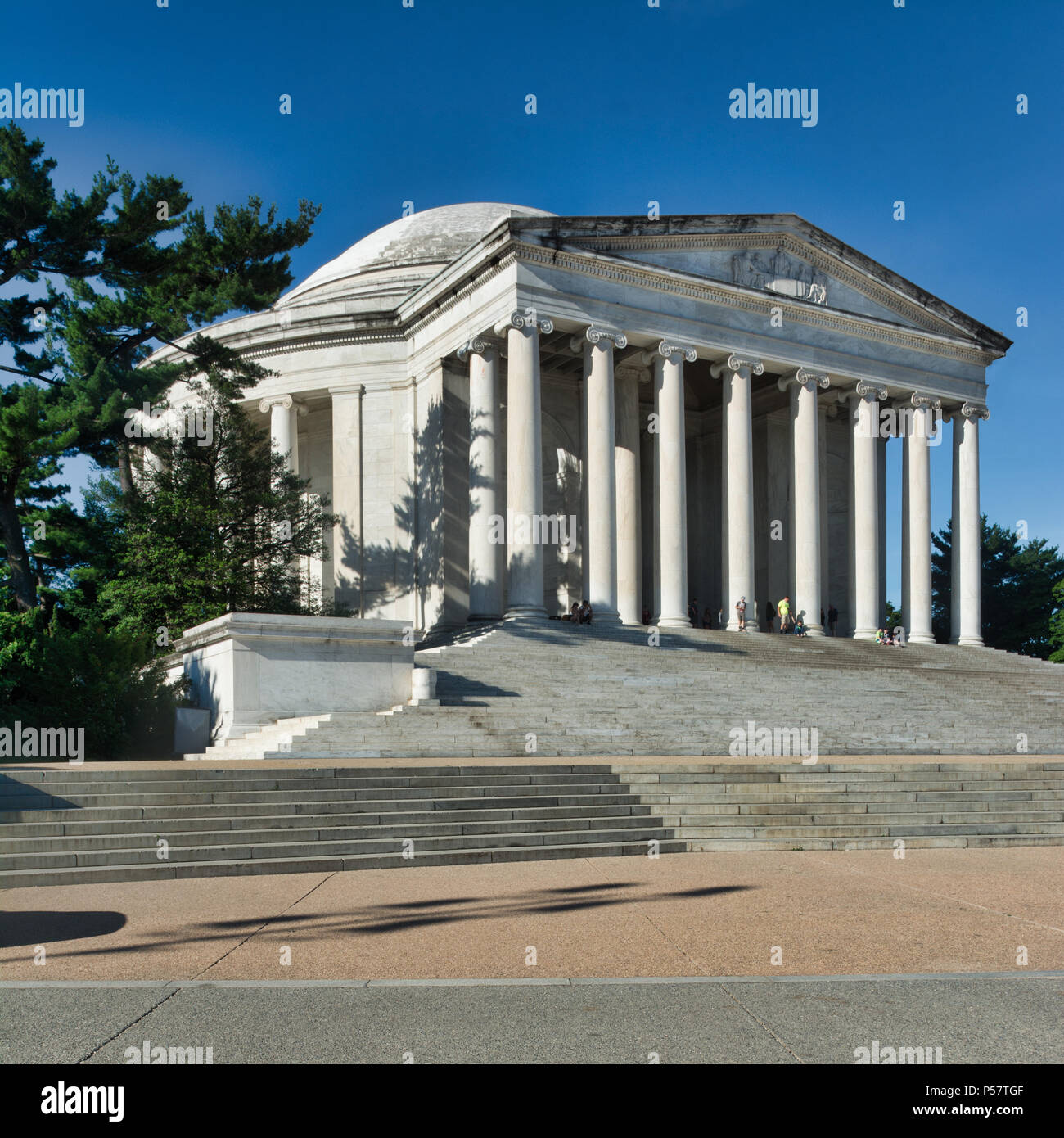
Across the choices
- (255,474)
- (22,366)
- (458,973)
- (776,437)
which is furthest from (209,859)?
(776,437)

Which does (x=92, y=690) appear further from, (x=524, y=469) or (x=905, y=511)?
(x=905, y=511)

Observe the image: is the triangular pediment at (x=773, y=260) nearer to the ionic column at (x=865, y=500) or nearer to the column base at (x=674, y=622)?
the ionic column at (x=865, y=500)

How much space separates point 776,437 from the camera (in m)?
55.5

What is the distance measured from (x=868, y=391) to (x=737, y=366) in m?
7.85

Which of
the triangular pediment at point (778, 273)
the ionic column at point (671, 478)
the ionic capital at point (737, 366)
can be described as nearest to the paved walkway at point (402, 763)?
the ionic column at point (671, 478)

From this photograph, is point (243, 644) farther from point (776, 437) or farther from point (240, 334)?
point (776, 437)

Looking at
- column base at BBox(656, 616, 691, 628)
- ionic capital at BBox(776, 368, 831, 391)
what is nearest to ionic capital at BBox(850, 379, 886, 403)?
ionic capital at BBox(776, 368, 831, 391)

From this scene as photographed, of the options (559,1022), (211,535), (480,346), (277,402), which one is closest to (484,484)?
(480,346)

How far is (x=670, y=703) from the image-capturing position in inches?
1201

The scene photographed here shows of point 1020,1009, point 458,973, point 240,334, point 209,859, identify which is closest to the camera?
point 1020,1009

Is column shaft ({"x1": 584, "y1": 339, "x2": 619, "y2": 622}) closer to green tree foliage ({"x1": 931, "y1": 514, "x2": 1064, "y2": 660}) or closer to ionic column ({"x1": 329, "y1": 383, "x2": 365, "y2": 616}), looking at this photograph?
ionic column ({"x1": 329, "y1": 383, "x2": 365, "y2": 616})

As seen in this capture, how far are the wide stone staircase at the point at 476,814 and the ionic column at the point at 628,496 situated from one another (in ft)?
72.7

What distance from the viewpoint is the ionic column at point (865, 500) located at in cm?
5009
